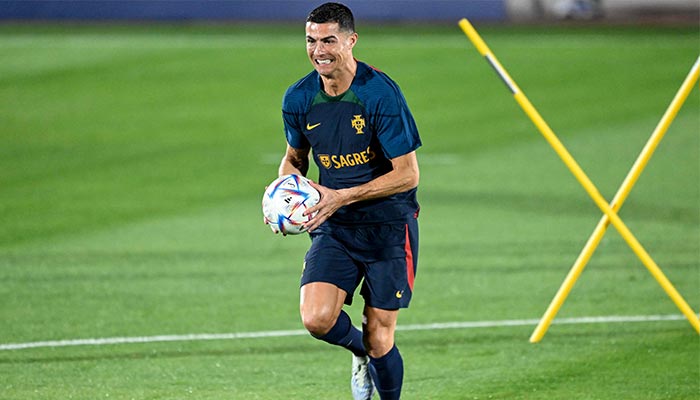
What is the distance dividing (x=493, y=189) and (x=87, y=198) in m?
5.37

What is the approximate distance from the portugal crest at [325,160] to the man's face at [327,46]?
21.3 inches

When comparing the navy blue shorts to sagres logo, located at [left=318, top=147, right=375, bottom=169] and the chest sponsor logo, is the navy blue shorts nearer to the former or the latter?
sagres logo, located at [left=318, top=147, right=375, bottom=169]

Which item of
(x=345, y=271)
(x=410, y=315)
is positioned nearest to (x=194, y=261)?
(x=410, y=315)

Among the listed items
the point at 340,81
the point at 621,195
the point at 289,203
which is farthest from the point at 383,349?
the point at 621,195

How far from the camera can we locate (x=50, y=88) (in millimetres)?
26625

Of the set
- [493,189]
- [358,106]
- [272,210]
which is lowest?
[493,189]

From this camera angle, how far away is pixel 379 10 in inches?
1454

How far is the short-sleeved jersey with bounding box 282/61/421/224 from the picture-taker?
759 centimetres

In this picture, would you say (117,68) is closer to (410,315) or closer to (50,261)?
(50,261)

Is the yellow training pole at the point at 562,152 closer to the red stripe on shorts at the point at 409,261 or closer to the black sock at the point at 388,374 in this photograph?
the red stripe on shorts at the point at 409,261

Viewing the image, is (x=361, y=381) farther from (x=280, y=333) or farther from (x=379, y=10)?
(x=379, y=10)

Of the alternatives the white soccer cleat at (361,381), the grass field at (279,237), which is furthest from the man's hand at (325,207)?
the grass field at (279,237)

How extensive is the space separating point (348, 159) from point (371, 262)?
652mm

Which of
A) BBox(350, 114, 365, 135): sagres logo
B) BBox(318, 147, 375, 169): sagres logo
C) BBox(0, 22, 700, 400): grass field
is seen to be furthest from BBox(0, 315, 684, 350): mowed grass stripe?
BBox(350, 114, 365, 135): sagres logo
